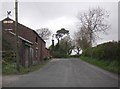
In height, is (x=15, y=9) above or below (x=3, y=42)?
above

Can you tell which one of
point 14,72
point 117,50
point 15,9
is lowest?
point 14,72

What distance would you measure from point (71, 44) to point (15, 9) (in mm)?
91359

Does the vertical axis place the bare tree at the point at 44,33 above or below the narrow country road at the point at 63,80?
above

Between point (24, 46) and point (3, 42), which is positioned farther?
point (24, 46)

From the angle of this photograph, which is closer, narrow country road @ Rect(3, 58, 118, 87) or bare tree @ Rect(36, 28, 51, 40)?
narrow country road @ Rect(3, 58, 118, 87)

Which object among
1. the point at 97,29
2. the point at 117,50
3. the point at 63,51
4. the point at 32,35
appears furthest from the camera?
the point at 63,51

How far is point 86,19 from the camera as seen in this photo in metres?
60.3

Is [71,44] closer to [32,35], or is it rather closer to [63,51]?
[63,51]

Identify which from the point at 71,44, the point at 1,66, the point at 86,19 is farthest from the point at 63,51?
the point at 1,66

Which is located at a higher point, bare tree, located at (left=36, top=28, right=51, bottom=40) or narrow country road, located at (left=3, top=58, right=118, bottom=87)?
bare tree, located at (left=36, top=28, right=51, bottom=40)

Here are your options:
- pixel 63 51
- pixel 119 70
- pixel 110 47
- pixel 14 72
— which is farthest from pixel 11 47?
pixel 63 51

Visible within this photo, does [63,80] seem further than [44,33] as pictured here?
No

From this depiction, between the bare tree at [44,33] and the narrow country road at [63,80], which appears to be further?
the bare tree at [44,33]

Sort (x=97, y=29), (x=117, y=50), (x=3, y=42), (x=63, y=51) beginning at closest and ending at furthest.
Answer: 1. (x=117, y=50)
2. (x=3, y=42)
3. (x=97, y=29)
4. (x=63, y=51)
